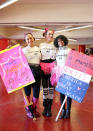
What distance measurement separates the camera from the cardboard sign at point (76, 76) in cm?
212

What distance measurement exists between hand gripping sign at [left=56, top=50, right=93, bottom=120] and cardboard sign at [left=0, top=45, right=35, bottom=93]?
0.50 meters

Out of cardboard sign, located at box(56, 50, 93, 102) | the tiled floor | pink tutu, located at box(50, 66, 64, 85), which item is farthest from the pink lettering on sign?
the tiled floor

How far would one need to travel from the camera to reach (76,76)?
2.17 metres

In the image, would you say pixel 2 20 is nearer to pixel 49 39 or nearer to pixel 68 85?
pixel 49 39

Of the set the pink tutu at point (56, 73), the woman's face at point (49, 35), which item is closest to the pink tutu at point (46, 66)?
the pink tutu at point (56, 73)

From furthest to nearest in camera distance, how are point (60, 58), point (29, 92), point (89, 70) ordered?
point (29, 92), point (60, 58), point (89, 70)

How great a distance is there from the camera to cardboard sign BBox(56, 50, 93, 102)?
2.12m

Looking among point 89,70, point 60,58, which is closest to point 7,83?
point 60,58

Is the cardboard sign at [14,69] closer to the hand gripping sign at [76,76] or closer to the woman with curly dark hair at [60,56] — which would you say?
the woman with curly dark hair at [60,56]

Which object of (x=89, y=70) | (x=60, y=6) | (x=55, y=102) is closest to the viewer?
(x=89, y=70)

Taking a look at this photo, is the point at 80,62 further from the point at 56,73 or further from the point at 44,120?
the point at 44,120

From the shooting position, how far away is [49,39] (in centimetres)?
240

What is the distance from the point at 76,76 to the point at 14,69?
0.90 meters

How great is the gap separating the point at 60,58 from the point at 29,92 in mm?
765
